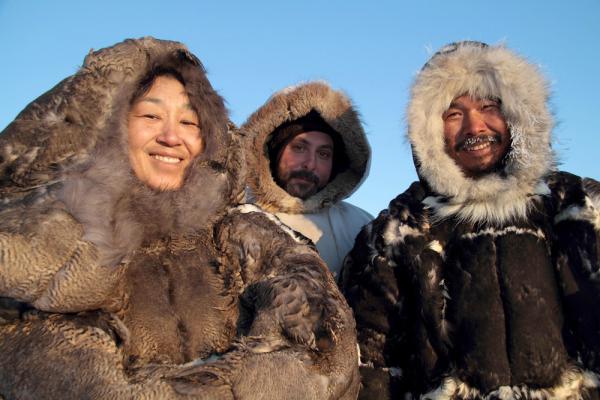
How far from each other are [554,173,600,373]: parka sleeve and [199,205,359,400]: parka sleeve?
0.92 m

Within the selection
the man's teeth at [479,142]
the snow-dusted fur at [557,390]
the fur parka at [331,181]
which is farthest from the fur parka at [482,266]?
the fur parka at [331,181]

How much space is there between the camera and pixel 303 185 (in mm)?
3521

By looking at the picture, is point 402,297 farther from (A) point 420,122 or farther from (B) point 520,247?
(A) point 420,122

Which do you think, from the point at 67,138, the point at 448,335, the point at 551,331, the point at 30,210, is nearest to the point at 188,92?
the point at 67,138

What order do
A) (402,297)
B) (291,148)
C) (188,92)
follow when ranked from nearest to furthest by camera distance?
(188,92) < (402,297) < (291,148)

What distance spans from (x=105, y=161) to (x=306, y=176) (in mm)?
1717

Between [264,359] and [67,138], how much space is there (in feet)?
3.19

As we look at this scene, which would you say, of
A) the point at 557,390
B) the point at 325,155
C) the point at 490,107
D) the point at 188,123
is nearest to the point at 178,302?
the point at 188,123

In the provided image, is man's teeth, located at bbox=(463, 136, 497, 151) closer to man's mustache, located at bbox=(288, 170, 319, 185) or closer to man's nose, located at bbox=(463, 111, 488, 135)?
man's nose, located at bbox=(463, 111, 488, 135)

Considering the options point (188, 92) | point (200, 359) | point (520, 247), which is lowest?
point (200, 359)

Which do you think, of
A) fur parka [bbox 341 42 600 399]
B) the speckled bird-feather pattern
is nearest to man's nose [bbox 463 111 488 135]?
fur parka [bbox 341 42 600 399]

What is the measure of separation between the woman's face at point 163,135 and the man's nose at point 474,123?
1.25 metres

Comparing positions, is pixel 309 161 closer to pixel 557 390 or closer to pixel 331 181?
pixel 331 181

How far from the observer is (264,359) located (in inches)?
65.7
